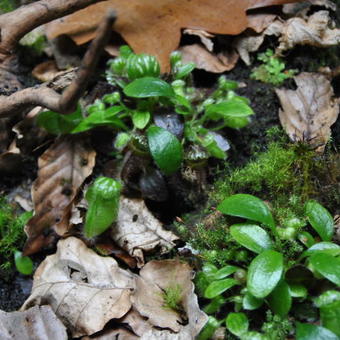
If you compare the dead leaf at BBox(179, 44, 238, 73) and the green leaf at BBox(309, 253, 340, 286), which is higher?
the dead leaf at BBox(179, 44, 238, 73)

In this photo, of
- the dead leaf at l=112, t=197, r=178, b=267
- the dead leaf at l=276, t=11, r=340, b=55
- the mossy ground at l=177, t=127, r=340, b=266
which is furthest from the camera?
the dead leaf at l=276, t=11, r=340, b=55

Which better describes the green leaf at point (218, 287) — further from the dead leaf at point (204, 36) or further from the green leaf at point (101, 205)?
the dead leaf at point (204, 36)

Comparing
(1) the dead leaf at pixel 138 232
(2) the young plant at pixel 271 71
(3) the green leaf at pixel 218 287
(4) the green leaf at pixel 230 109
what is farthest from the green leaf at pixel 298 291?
(2) the young plant at pixel 271 71

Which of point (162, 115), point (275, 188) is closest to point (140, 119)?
point (162, 115)

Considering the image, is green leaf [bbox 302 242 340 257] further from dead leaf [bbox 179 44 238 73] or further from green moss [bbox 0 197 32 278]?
green moss [bbox 0 197 32 278]

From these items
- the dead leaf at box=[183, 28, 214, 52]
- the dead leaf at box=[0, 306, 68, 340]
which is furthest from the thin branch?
the dead leaf at box=[183, 28, 214, 52]

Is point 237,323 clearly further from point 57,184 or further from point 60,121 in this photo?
point 60,121

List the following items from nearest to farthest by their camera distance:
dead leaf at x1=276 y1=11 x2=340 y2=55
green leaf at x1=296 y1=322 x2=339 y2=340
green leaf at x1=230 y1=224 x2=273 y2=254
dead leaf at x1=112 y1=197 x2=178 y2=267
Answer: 1. green leaf at x1=296 y1=322 x2=339 y2=340
2. green leaf at x1=230 y1=224 x2=273 y2=254
3. dead leaf at x1=112 y1=197 x2=178 y2=267
4. dead leaf at x1=276 y1=11 x2=340 y2=55
